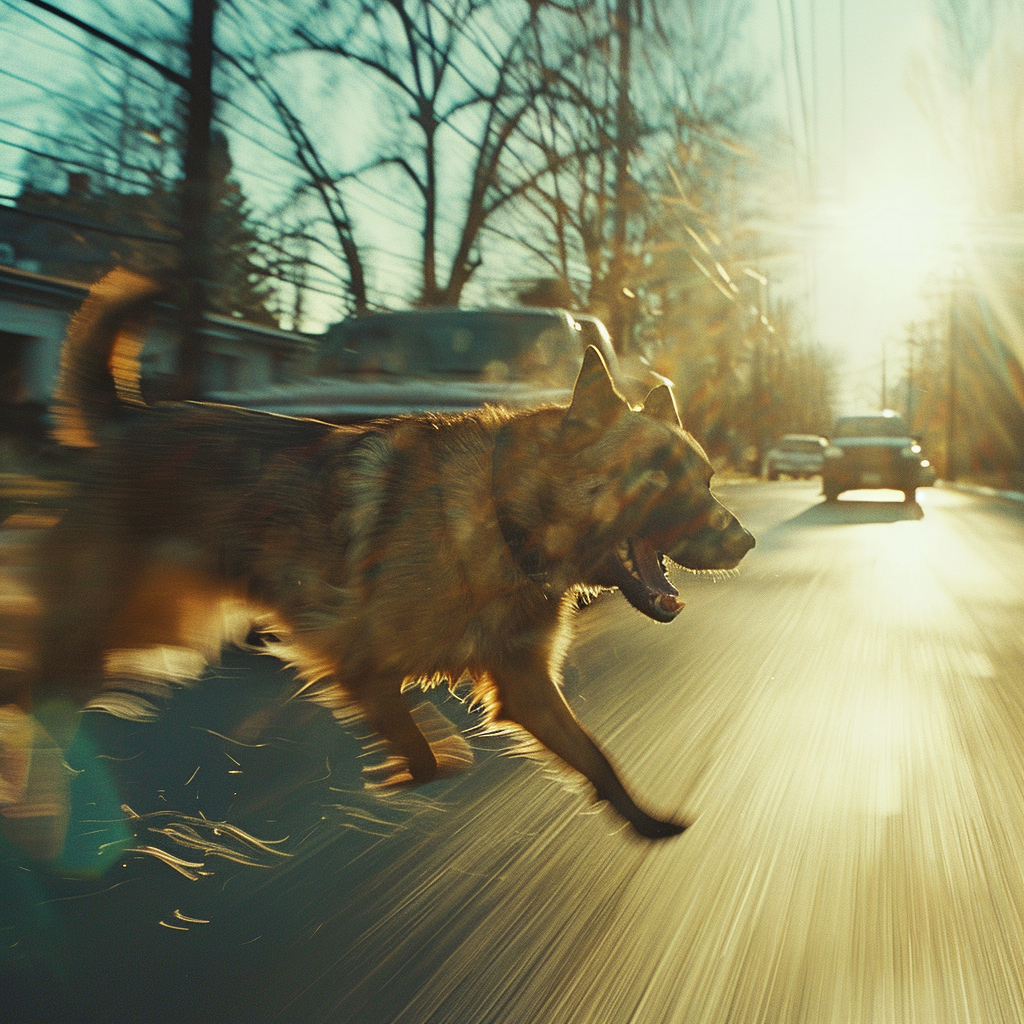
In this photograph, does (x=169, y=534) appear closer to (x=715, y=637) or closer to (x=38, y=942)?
(x=38, y=942)

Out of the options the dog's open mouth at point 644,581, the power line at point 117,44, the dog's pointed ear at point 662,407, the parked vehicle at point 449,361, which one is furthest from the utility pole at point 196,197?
the dog's open mouth at point 644,581

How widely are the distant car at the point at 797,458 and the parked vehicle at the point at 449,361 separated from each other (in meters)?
36.9

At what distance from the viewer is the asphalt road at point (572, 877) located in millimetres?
2414

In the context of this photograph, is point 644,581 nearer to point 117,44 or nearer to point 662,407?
point 662,407

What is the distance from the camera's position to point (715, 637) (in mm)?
7312

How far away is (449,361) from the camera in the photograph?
7648 millimetres

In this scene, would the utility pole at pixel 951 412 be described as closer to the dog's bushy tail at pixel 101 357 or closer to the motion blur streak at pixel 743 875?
the motion blur streak at pixel 743 875

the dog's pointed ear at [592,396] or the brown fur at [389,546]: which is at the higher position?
the dog's pointed ear at [592,396]

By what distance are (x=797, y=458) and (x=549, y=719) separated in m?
42.7

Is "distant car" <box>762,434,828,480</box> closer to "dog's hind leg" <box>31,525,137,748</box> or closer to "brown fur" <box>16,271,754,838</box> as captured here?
"brown fur" <box>16,271,754,838</box>

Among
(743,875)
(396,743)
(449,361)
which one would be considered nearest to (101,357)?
(396,743)

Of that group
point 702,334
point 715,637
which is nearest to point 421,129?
point 715,637

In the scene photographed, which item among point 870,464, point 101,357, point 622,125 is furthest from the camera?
point 870,464

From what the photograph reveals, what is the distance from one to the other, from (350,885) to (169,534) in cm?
121
